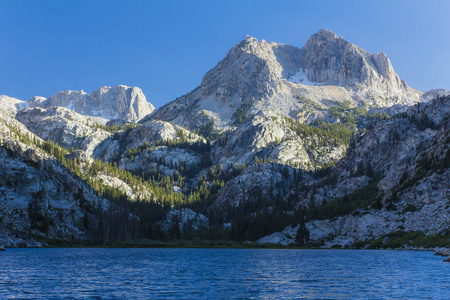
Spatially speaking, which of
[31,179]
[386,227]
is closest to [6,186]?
[31,179]

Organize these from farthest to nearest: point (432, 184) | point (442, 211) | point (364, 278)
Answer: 1. point (432, 184)
2. point (442, 211)
3. point (364, 278)

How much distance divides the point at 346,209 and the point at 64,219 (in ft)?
471

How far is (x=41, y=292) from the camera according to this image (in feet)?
157

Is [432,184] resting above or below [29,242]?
above

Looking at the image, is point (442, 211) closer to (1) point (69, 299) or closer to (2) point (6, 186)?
(1) point (69, 299)

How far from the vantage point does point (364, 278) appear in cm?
6444

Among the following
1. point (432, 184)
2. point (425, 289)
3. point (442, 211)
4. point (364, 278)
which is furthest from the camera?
point (432, 184)

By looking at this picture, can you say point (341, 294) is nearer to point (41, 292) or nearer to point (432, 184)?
point (41, 292)

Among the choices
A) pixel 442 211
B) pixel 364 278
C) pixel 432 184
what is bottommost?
pixel 364 278

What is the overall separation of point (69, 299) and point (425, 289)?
45.6 meters

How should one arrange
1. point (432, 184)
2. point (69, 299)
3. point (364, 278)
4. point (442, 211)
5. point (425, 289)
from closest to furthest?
point (69, 299) → point (425, 289) → point (364, 278) → point (442, 211) → point (432, 184)

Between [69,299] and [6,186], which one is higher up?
[6,186]

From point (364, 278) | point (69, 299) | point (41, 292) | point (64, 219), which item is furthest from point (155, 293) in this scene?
point (64, 219)

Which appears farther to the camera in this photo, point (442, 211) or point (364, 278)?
point (442, 211)
